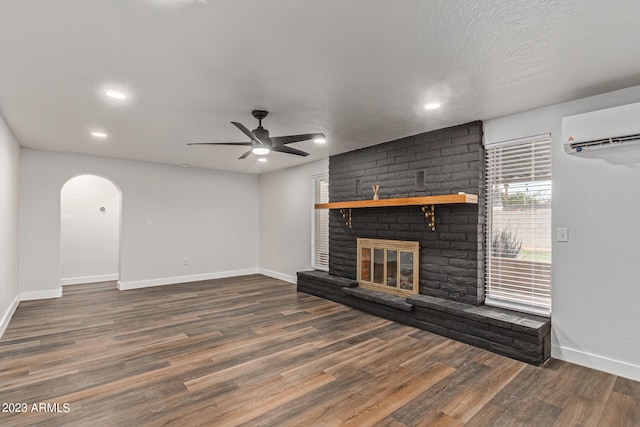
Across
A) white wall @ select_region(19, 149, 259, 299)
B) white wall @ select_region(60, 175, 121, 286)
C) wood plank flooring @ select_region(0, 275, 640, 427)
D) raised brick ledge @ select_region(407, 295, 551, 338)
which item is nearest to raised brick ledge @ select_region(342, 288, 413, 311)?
raised brick ledge @ select_region(407, 295, 551, 338)

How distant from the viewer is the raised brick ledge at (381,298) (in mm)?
3979

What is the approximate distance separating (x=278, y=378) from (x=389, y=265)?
8.04 ft

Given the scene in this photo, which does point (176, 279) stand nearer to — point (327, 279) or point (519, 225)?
point (327, 279)

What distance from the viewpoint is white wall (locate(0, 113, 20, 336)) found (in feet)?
12.1

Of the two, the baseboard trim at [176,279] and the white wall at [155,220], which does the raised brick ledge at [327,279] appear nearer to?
the baseboard trim at [176,279]

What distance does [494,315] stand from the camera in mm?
3252

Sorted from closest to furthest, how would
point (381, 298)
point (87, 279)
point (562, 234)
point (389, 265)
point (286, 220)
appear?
1. point (562, 234)
2. point (381, 298)
3. point (389, 265)
4. point (87, 279)
5. point (286, 220)

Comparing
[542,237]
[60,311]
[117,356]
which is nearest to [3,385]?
[117,356]

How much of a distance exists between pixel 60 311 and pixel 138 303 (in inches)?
37.6

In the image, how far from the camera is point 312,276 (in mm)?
5484

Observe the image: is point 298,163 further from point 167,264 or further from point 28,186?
point 28,186

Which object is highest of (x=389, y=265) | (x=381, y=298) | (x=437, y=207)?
(x=437, y=207)

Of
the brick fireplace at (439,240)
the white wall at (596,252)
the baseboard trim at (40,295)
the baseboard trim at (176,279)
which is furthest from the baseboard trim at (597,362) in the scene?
the baseboard trim at (40,295)

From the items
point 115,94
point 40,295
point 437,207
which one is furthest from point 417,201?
point 40,295
